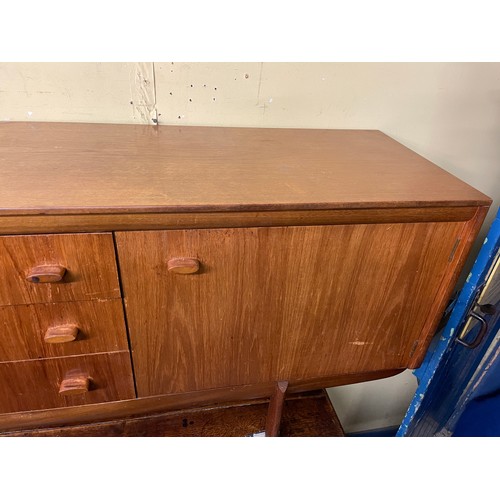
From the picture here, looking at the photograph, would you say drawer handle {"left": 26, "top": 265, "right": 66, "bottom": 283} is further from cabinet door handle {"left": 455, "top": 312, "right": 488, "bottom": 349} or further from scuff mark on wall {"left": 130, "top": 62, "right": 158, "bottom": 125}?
cabinet door handle {"left": 455, "top": 312, "right": 488, "bottom": 349}

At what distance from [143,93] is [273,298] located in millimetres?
573

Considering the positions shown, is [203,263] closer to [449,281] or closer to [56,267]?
[56,267]

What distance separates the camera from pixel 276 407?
899 millimetres

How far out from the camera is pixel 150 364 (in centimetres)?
70

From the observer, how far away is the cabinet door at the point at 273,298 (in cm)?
60

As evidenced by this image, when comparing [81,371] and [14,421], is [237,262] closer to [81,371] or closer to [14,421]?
[81,371]

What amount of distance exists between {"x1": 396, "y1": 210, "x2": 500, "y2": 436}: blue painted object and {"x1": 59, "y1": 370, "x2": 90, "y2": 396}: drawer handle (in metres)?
0.90

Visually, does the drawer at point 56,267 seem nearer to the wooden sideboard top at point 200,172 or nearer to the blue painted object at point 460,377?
the wooden sideboard top at point 200,172

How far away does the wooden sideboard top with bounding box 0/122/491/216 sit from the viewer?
55cm

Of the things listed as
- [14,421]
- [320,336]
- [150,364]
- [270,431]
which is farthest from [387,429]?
[14,421]

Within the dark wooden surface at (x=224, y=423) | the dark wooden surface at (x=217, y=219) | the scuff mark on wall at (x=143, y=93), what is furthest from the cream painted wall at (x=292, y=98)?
the dark wooden surface at (x=224, y=423)

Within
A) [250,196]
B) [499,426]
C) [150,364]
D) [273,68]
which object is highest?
[273,68]

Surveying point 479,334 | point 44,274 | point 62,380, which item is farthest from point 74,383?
point 479,334

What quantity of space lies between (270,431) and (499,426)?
34.5 inches
